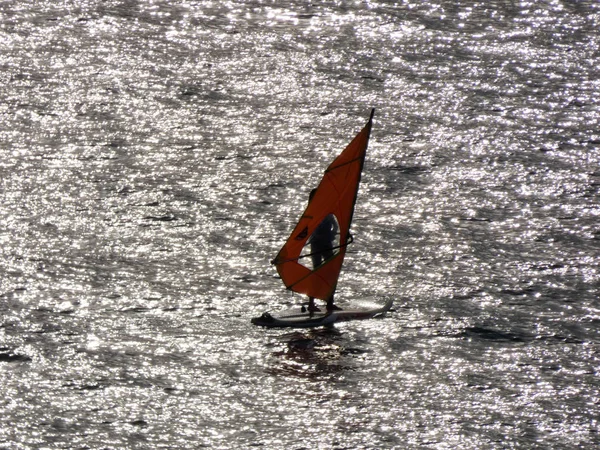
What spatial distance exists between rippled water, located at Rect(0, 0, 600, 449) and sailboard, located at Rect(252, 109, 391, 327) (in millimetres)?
387

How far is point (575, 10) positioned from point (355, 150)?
59.3 ft

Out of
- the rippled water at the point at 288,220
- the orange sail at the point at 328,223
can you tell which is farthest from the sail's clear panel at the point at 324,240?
the rippled water at the point at 288,220

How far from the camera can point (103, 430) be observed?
59.5 feet

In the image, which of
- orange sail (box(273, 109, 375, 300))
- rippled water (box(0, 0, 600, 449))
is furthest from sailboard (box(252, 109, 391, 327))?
rippled water (box(0, 0, 600, 449))

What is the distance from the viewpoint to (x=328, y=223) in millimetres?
21031

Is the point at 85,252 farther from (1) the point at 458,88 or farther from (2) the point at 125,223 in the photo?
(1) the point at 458,88

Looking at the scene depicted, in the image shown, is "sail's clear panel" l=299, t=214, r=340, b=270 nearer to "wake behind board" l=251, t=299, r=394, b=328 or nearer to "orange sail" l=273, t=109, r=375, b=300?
"orange sail" l=273, t=109, r=375, b=300

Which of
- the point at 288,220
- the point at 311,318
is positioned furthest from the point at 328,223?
the point at 288,220

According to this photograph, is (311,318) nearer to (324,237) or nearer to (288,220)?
(324,237)

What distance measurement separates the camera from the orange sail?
67.9 feet

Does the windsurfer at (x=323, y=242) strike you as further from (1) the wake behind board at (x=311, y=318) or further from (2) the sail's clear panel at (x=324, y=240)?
(1) the wake behind board at (x=311, y=318)

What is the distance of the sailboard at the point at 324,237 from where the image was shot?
2067 cm

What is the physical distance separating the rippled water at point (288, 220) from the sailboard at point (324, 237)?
0.39 m

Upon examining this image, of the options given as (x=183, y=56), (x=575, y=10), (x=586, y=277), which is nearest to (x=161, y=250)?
(x=586, y=277)
